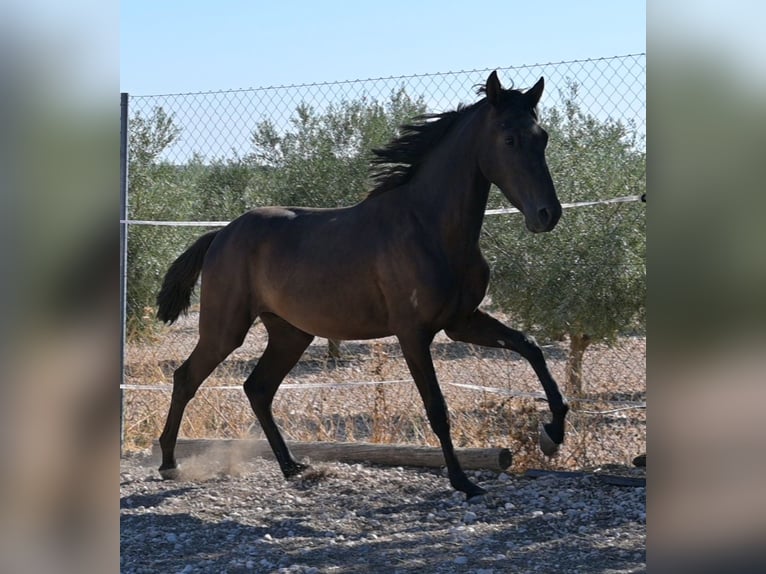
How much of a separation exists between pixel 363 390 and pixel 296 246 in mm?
3488

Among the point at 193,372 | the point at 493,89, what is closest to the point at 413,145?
the point at 493,89

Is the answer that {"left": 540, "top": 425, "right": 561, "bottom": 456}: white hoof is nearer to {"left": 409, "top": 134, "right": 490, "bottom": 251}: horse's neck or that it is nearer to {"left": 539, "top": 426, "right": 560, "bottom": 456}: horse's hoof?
{"left": 539, "top": 426, "right": 560, "bottom": 456}: horse's hoof

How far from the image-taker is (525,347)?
5.11 m

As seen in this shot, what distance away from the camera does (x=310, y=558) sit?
407 cm

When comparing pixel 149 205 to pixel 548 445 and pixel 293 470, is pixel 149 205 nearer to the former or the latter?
pixel 293 470

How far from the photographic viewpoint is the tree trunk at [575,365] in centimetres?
777

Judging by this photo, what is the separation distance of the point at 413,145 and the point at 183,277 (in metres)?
1.91

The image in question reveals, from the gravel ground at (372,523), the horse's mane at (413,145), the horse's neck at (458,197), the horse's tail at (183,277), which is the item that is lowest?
the gravel ground at (372,523)

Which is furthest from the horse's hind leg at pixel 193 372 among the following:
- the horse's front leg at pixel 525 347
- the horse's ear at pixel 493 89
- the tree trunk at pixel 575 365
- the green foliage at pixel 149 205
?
the green foliage at pixel 149 205

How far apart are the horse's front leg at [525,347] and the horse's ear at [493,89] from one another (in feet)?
4.05

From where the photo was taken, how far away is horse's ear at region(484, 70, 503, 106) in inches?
190

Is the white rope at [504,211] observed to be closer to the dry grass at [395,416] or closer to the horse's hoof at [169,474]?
the dry grass at [395,416]
